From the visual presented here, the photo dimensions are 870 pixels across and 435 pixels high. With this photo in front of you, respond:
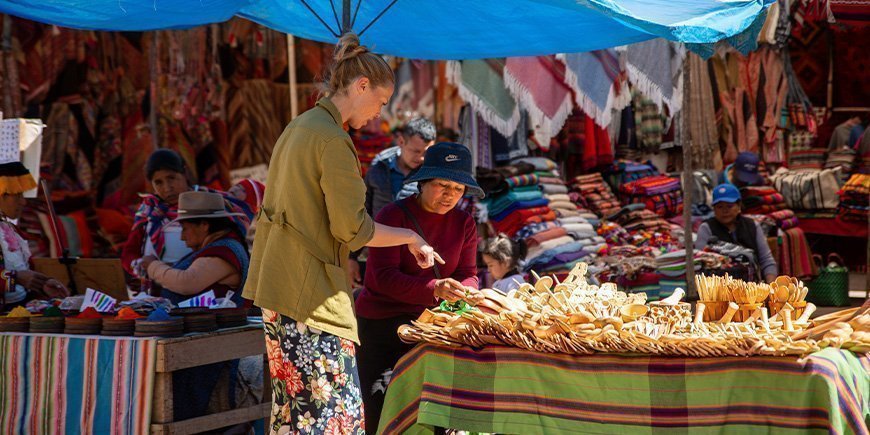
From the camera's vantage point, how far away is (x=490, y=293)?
135 inches

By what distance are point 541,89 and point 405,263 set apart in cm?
426

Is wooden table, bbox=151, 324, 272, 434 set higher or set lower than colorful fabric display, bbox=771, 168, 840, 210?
lower

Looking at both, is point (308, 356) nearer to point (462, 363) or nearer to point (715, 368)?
point (462, 363)

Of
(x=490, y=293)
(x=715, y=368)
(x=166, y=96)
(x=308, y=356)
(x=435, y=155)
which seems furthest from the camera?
(x=166, y=96)

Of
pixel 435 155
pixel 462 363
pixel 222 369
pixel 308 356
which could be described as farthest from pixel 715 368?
pixel 222 369

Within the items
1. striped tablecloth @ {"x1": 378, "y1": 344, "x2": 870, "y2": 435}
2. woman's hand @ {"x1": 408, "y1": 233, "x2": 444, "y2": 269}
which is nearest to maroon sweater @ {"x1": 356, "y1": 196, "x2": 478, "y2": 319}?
woman's hand @ {"x1": 408, "y1": 233, "x2": 444, "y2": 269}

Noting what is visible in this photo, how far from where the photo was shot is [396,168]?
246 inches

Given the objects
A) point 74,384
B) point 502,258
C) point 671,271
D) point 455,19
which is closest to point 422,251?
point 74,384

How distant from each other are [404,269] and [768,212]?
18.8ft

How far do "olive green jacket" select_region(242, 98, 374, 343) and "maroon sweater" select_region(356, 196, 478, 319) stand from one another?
1.78 ft

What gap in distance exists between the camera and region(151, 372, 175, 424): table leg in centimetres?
412

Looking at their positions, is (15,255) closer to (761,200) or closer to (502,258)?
(502,258)

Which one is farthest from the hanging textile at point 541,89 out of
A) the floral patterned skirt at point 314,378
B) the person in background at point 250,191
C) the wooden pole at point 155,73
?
the floral patterned skirt at point 314,378

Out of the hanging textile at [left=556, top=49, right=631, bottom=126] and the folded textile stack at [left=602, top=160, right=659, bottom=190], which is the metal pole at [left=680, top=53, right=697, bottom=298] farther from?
the folded textile stack at [left=602, top=160, right=659, bottom=190]
